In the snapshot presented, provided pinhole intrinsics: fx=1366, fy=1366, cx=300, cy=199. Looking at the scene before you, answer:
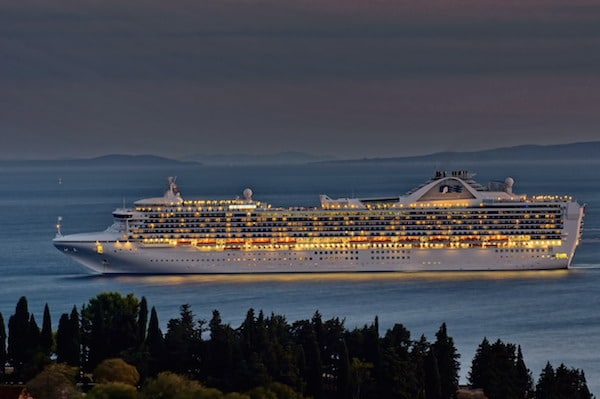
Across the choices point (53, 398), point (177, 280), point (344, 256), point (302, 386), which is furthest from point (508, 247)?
point (53, 398)

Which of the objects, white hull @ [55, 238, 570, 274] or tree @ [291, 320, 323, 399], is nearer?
tree @ [291, 320, 323, 399]

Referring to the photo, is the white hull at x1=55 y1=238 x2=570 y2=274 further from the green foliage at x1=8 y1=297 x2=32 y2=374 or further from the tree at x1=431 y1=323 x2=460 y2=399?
the tree at x1=431 y1=323 x2=460 y2=399

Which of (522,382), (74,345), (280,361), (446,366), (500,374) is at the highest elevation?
(74,345)

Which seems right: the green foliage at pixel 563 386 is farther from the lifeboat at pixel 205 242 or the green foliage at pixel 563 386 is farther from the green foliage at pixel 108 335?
the lifeboat at pixel 205 242

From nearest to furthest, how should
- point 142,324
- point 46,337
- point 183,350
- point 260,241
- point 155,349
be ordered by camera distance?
point 183,350 < point 155,349 < point 46,337 < point 142,324 < point 260,241

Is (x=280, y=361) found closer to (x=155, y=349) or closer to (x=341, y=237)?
(x=155, y=349)

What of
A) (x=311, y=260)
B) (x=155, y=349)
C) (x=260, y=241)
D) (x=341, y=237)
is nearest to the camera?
(x=155, y=349)

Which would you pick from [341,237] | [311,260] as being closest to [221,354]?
[311,260]

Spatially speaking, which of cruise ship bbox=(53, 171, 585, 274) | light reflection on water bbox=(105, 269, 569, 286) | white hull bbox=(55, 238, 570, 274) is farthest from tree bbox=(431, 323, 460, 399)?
cruise ship bbox=(53, 171, 585, 274)
